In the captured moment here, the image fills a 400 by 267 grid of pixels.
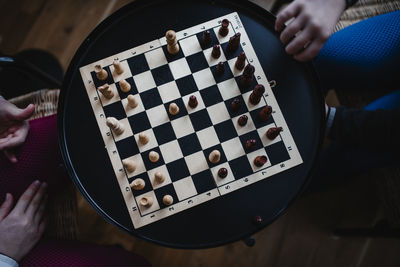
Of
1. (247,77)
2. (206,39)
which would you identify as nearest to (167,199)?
(247,77)

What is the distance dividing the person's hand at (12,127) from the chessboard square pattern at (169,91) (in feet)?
2.01

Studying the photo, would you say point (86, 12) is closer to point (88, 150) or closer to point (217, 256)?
point (88, 150)

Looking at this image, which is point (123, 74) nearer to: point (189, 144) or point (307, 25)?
point (189, 144)

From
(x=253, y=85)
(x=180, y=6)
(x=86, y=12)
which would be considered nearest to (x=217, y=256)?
(x=253, y=85)

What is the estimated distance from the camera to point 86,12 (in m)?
2.22

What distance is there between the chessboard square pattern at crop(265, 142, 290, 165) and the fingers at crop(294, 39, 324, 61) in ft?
1.23

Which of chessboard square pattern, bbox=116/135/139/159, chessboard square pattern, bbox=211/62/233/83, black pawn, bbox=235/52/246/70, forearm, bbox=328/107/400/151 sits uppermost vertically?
black pawn, bbox=235/52/246/70

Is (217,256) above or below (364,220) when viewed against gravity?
above

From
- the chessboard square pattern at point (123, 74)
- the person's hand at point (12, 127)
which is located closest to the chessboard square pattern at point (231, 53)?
the chessboard square pattern at point (123, 74)

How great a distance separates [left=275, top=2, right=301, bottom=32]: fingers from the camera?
1178mm

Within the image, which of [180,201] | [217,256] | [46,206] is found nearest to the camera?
[180,201]

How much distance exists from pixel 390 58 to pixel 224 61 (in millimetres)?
774

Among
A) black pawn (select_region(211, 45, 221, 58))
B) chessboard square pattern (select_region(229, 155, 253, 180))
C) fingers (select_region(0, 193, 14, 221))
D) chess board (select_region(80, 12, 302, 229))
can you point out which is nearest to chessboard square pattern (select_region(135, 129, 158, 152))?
chess board (select_region(80, 12, 302, 229))

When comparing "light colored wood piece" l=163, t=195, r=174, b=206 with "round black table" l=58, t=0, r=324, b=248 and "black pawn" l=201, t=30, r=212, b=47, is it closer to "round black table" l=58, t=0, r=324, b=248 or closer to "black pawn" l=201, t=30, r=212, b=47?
"round black table" l=58, t=0, r=324, b=248
